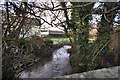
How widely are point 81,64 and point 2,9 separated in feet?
6.20

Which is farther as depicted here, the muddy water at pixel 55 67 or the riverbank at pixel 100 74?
the muddy water at pixel 55 67

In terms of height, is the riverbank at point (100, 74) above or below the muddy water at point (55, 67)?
above

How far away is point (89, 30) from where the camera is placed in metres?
3.57

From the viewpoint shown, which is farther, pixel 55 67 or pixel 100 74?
pixel 55 67

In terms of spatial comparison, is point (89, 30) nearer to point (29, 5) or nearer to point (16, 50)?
point (16, 50)

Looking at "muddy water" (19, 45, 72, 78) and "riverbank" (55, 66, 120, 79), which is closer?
"riverbank" (55, 66, 120, 79)

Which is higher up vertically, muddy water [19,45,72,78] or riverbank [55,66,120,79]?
riverbank [55,66,120,79]

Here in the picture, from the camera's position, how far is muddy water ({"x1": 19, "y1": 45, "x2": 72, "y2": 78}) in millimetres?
3662

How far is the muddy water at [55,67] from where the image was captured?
366 centimetres

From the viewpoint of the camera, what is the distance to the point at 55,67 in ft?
13.5

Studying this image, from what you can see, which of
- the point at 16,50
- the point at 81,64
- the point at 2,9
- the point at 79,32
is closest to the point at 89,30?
the point at 79,32

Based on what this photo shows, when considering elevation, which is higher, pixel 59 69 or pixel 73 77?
pixel 73 77

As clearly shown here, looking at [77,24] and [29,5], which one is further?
[77,24]

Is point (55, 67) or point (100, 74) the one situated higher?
point (100, 74)
